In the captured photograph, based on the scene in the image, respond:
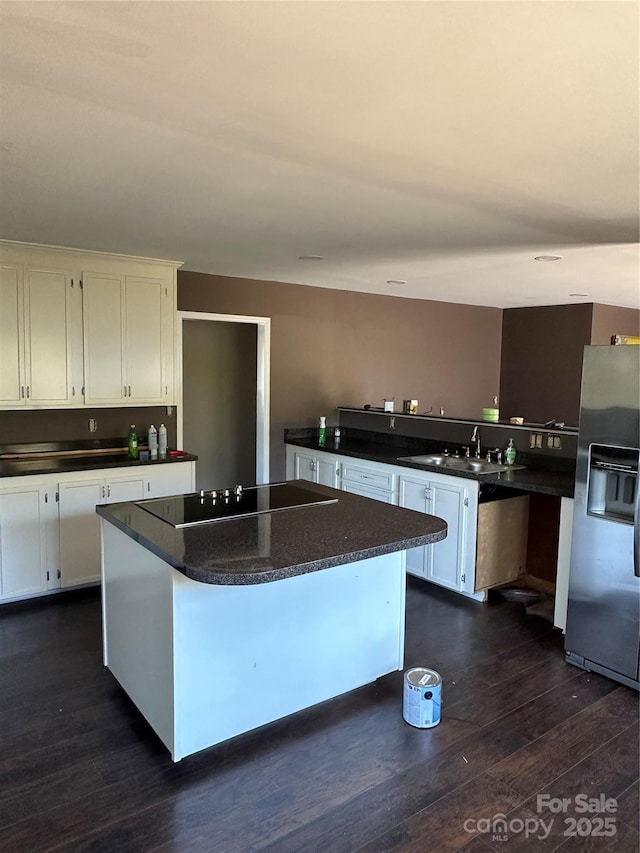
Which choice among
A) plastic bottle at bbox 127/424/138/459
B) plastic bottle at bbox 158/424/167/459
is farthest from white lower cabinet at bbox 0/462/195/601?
plastic bottle at bbox 158/424/167/459

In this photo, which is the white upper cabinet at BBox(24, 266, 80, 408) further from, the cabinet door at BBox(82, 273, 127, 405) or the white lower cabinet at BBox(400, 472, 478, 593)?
the white lower cabinet at BBox(400, 472, 478, 593)

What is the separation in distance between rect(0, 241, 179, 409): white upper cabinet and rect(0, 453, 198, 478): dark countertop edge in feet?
1.27

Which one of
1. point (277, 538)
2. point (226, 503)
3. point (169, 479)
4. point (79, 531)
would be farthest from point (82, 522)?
point (277, 538)

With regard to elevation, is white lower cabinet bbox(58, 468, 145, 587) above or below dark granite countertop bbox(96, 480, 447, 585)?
below

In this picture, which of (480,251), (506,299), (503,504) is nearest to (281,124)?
(480,251)

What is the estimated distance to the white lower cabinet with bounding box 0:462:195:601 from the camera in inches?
144

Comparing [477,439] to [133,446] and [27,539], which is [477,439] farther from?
[27,539]

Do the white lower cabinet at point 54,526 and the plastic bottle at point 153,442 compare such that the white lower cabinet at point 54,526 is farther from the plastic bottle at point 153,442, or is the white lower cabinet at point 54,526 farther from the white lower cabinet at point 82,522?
the plastic bottle at point 153,442

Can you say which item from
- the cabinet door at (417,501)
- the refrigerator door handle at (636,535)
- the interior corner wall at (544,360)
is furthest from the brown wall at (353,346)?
the refrigerator door handle at (636,535)

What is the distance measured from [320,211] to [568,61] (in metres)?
1.59

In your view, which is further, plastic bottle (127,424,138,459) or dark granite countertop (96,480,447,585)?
plastic bottle (127,424,138,459)

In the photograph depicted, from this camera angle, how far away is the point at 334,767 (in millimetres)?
2246

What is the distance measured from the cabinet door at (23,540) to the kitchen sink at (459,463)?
2449 millimetres

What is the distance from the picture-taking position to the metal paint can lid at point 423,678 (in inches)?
98.7
